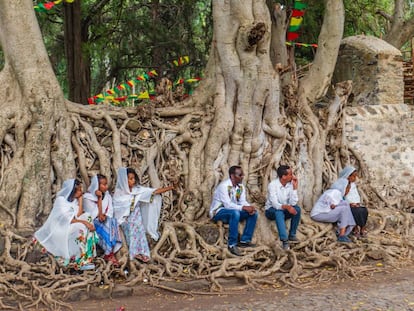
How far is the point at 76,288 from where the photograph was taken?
6.26 metres

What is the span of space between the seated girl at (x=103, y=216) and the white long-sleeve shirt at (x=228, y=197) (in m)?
1.39

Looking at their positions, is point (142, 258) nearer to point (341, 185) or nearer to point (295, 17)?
point (341, 185)

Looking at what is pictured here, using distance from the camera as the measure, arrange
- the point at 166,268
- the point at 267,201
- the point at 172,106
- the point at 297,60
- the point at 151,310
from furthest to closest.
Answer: the point at 297,60
the point at 172,106
the point at 267,201
the point at 166,268
the point at 151,310

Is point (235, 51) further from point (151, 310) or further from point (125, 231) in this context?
point (151, 310)

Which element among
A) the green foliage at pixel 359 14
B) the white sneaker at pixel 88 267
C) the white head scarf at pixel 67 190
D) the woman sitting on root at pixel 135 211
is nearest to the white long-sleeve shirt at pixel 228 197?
the woman sitting on root at pixel 135 211

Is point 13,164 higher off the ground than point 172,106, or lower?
lower

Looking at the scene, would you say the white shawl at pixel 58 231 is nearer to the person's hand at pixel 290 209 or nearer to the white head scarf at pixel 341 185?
the person's hand at pixel 290 209

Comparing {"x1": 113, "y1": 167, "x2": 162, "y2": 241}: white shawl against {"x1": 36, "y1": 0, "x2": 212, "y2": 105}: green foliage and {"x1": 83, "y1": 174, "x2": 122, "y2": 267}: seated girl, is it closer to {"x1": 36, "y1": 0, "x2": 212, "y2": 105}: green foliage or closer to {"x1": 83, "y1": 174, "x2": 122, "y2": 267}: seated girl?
{"x1": 83, "y1": 174, "x2": 122, "y2": 267}: seated girl

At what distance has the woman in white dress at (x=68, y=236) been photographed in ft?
21.5


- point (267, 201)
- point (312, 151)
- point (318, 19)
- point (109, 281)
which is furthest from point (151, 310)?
point (318, 19)

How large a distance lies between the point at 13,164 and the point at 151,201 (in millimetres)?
1814

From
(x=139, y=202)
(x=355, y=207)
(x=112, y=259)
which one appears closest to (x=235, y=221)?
(x=139, y=202)

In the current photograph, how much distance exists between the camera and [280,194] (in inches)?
311

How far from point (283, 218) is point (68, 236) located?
112 inches
